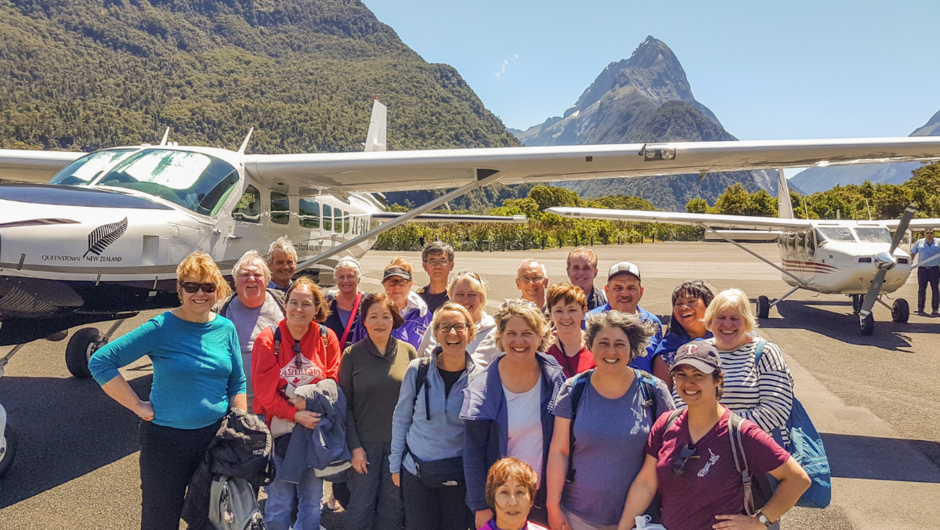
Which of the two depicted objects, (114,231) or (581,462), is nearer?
(581,462)

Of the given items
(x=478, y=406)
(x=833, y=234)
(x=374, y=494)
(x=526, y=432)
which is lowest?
(x=374, y=494)

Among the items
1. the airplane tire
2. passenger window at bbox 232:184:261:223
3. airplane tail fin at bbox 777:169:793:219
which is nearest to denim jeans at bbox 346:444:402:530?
the airplane tire

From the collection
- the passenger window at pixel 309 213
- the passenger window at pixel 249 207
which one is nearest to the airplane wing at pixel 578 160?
the passenger window at pixel 249 207

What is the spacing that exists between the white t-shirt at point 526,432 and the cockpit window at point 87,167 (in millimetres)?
4974

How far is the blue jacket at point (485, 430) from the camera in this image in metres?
2.29

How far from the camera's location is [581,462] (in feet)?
7.29

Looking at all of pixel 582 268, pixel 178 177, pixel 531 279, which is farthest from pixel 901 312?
pixel 178 177

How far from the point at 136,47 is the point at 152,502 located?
17038cm

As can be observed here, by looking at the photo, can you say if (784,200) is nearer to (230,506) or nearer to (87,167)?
(87,167)

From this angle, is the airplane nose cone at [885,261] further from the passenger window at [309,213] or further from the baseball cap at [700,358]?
the passenger window at [309,213]

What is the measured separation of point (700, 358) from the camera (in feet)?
6.64

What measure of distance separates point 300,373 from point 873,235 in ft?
40.6

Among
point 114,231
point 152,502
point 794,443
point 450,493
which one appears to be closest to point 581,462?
point 450,493

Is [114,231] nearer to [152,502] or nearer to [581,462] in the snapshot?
[152,502]
